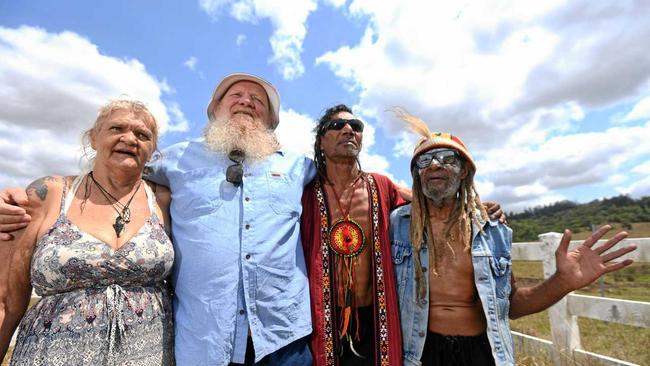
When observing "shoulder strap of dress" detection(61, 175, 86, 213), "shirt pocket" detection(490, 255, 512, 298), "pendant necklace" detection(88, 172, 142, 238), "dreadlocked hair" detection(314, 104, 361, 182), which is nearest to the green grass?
"shirt pocket" detection(490, 255, 512, 298)

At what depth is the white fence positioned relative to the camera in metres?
3.37

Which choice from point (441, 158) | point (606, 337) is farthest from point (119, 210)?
point (606, 337)

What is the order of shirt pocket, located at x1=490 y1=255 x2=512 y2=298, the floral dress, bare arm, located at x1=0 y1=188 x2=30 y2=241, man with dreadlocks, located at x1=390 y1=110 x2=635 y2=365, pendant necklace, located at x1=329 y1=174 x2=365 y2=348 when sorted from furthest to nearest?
pendant necklace, located at x1=329 y1=174 x2=365 y2=348, shirt pocket, located at x1=490 y1=255 x2=512 y2=298, man with dreadlocks, located at x1=390 y1=110 x2=635 y2=365, bare arm, located at x1=0 y1=188 x2=30 y2=241, the floral dress

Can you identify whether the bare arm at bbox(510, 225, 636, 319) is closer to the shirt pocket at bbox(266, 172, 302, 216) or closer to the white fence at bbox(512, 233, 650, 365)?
the white fence at bbox(512, 233, 650, 365)

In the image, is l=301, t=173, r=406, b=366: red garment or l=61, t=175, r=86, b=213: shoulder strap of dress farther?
l=301, t=173, r=406, b=366: red garment

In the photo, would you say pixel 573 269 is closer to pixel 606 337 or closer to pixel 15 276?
pixel 15 276

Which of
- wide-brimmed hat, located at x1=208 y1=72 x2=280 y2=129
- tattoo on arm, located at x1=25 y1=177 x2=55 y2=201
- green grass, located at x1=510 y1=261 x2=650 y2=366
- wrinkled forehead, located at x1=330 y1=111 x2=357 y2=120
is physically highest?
wide-brimmed hat, located at x1=208 y1=72 x2=280 y2=129

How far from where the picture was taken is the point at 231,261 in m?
2.41

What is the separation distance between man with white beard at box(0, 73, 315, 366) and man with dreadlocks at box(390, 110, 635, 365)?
795 millimetres

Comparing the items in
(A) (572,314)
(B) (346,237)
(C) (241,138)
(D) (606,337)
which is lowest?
(D) (606,337)

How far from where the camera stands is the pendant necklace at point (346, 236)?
3010 mm

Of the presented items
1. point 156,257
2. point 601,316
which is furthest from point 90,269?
point 601,316

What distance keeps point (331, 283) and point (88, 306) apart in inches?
60.1

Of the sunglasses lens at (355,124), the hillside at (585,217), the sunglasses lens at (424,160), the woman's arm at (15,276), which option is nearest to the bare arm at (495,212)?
the sunglasses lens at (424,160)
